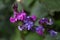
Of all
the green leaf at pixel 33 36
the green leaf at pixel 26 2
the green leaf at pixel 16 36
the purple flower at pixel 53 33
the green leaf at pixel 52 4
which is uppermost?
the green leaf at pixel 52 4

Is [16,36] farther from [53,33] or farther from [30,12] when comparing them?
[53,33]

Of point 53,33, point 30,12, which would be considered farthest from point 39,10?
point 53,33

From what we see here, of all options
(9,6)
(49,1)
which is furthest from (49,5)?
(9,6)

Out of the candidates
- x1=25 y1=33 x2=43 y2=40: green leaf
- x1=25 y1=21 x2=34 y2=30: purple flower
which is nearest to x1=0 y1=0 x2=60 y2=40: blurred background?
x1=25 y1=33 x2=43 y2=40: green leaf

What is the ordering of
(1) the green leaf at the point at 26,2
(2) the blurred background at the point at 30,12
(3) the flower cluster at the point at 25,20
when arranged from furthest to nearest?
1. (1) the green leaf at the point at 26,2
2. (2) the blurred background at the point at 30,12
3. (3) the flower cluster at the point at 25,20

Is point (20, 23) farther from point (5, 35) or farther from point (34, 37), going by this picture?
point (5, 35)

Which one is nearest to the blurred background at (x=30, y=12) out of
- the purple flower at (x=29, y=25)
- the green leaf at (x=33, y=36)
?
the green leaf at (x=33, y=36)

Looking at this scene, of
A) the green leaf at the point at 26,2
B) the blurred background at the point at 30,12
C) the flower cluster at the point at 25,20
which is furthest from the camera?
the green leaf at the point at 26,2

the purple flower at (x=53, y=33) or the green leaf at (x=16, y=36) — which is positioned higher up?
the purple flower at (x=53, y=33)

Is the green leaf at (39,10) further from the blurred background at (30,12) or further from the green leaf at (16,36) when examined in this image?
the green leaf at (16,36)
